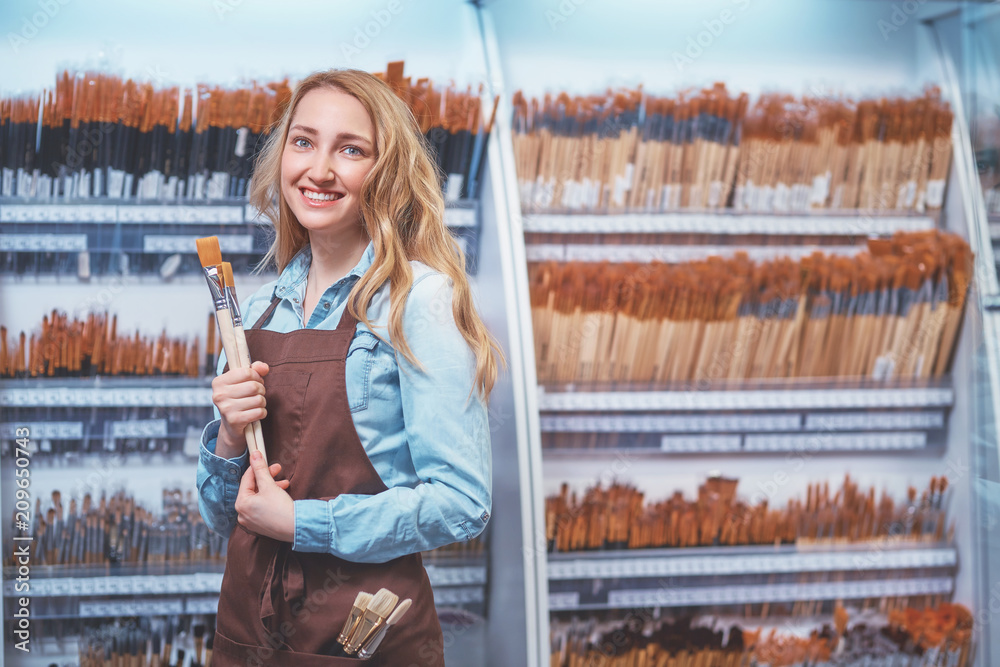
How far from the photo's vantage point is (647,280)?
2.41 meters

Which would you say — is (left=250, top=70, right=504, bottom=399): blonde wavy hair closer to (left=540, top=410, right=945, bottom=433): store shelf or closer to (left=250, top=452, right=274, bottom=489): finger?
(left=250, top=452, right=274, bottom=489): finger

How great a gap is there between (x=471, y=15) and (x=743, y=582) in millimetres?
2204

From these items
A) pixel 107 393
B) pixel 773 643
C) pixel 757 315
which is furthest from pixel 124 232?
pixel 773 643

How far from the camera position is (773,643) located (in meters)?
2.51

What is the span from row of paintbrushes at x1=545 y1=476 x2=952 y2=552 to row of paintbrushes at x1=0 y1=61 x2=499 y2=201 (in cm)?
127

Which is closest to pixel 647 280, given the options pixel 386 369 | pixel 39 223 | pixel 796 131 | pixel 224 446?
pixel 796 131

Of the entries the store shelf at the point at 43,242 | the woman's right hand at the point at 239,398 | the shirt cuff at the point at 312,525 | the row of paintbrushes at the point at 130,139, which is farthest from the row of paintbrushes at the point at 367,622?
the store shelf at the point at 43,242

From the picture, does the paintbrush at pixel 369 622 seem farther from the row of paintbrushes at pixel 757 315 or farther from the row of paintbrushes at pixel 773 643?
the row of paintbrushes at pixel 773 643

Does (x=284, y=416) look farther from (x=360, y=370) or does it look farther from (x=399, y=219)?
(x=399, y=219)

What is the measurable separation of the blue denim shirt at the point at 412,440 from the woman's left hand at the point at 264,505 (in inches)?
0.8

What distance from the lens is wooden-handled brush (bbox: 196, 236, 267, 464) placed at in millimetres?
1216

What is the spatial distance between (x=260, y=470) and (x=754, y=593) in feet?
6.39

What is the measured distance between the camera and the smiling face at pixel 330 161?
4.13ft

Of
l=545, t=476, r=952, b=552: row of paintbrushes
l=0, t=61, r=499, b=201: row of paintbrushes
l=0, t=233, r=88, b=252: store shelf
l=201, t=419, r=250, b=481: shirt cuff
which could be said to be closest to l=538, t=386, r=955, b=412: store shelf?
l=545, t=476, r=952, b=552: row of paintbrushes
